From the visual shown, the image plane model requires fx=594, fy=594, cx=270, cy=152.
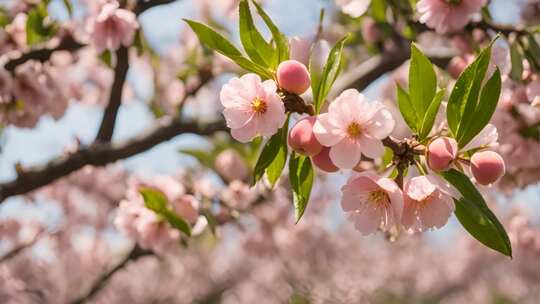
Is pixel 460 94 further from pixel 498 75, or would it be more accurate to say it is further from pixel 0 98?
pixel 0 98

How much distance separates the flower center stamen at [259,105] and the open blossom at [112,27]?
3.01ft

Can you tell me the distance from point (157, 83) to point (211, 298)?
4835 mm

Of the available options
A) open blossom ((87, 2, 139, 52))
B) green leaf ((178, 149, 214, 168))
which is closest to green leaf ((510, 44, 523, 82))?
open blossom ((87, 2, 139, 52))

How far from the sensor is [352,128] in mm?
1017

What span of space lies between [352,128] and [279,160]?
0.81ft

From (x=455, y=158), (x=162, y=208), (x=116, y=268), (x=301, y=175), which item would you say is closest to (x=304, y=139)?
(x=301, y=175)

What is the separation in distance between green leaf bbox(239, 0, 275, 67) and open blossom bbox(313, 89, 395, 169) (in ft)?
0.72

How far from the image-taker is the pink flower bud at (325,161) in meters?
1.04

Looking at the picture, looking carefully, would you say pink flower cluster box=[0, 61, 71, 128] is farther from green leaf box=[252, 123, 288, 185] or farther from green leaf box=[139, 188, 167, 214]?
green leaf box=[252, 123, 288, 185]

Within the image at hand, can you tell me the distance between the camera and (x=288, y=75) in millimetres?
1056

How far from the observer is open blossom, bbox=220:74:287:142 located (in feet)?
3.42

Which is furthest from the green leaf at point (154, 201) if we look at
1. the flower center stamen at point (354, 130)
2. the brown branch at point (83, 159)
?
the flower center stamen at point (354, 130)

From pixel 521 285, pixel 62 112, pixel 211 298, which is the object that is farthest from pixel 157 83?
pixel 521 285

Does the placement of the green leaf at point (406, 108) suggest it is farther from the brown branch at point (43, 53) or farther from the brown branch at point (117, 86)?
the brown branch at point (43, 53)
